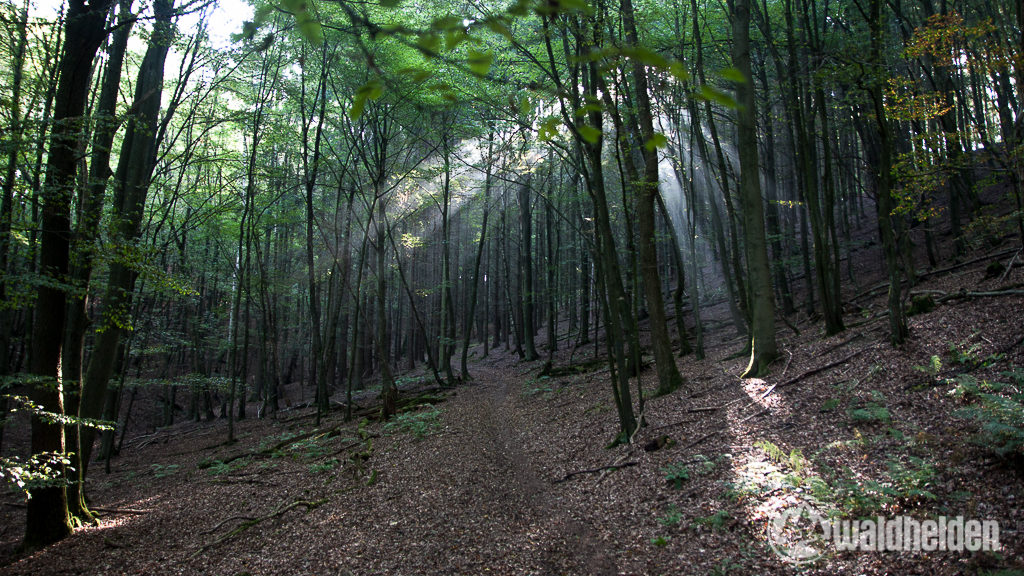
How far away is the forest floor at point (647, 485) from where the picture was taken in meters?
3.93

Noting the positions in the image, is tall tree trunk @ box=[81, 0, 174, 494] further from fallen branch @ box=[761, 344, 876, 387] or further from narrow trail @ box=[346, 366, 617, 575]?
fallen branch @ box=[761, 344, 876, 387]

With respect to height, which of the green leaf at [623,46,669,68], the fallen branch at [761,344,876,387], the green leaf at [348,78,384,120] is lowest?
the fallen branch at [761,344,876,387]

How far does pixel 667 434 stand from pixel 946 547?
3.84 meters

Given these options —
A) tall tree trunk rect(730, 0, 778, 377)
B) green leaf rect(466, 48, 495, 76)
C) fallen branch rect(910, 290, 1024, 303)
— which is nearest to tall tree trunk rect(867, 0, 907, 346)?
fallen branch rect(910, 290, 1024, 303)

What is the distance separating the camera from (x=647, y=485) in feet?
18.4

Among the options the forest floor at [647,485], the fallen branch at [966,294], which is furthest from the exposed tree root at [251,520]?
the fallen branch at [966,294]

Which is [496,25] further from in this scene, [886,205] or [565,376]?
[565,376]

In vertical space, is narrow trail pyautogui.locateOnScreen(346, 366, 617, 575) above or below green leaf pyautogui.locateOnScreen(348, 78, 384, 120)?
below

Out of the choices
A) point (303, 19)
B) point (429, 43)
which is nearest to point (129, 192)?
point (303, 19)

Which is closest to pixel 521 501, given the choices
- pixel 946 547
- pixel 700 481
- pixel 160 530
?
pixel 700 481

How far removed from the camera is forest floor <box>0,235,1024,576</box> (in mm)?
3926

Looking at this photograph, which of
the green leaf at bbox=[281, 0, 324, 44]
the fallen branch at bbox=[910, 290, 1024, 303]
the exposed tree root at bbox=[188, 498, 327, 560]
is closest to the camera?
the green leaf at bbox=[281, 0, 324, 44]

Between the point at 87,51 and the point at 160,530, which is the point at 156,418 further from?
the point at 87,51

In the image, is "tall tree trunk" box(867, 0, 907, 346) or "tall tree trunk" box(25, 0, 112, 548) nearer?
"tall tree trunk" box(25, 0, 112, 548)
